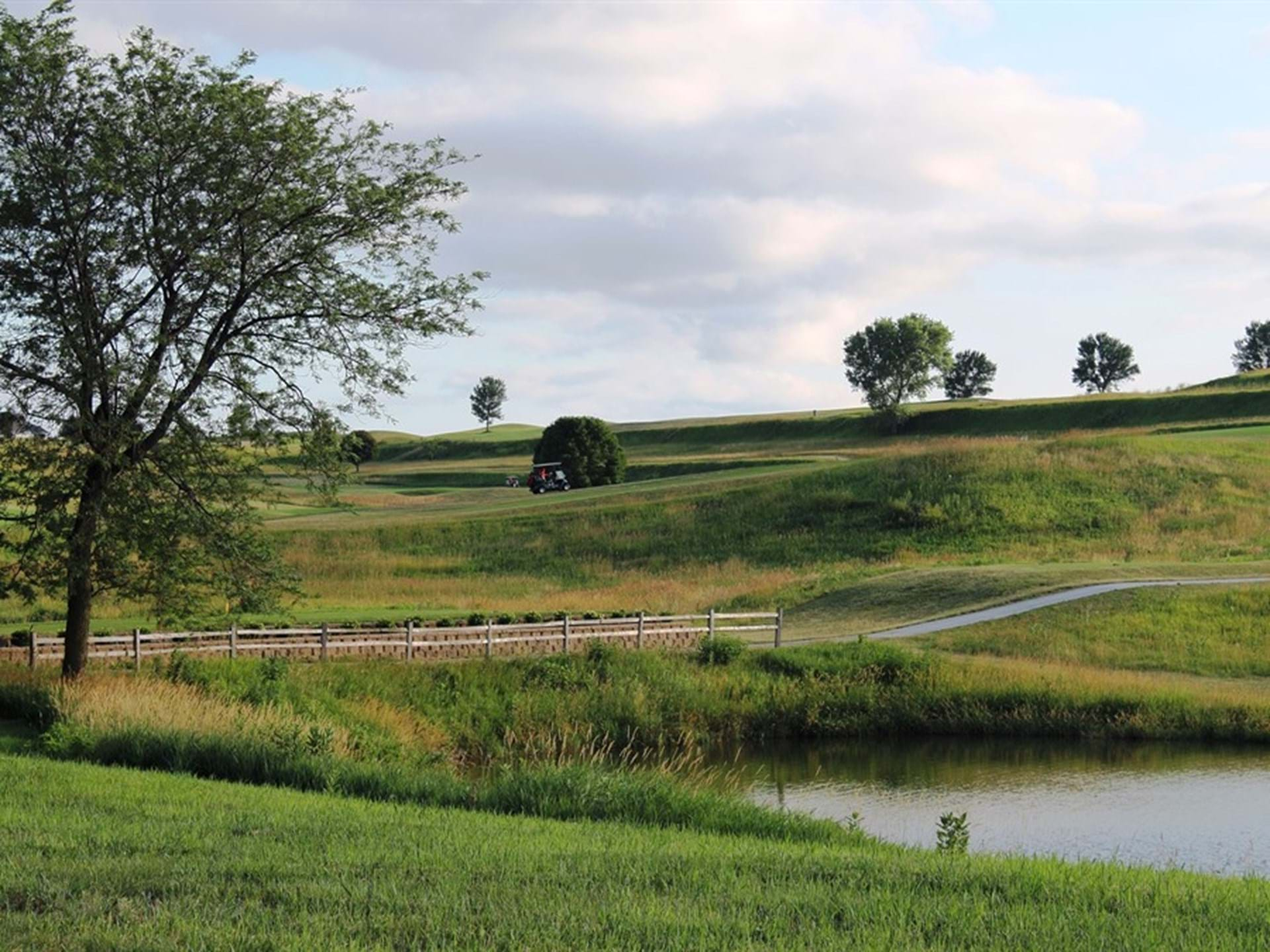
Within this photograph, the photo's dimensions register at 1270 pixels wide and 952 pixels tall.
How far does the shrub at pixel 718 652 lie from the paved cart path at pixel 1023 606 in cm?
374

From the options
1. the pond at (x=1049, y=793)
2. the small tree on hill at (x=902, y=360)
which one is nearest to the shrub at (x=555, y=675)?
the pond at (x=1049, y=793)

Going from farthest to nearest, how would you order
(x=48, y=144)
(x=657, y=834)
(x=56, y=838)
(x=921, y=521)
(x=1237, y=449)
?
(x=1237, y=449) < (x=921, y=521) < (x=48, y=144) < (x=657, y=834) < (x=56, y=838)

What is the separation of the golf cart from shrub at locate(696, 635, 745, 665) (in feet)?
180

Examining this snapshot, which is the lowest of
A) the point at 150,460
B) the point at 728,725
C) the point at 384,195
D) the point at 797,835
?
the point at 728,725

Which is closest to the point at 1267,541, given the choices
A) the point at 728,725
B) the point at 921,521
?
the point at 921,521

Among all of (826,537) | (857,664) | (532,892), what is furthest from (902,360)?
(532,892)

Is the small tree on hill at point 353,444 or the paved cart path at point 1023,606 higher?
the small tree on hill at point 353,444

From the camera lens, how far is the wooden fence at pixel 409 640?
90.3 ft

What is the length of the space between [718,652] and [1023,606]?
473 inches

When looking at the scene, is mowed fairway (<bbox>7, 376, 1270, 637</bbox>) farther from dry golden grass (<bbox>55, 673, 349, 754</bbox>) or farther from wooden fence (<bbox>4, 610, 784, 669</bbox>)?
dry golden grass (<bbox>55, 673, 349, 754</bbox>)

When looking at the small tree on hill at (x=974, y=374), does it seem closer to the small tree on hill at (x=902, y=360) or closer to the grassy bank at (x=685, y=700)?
the small tree on hill at (x=902, y=360)

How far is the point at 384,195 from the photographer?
881 inches

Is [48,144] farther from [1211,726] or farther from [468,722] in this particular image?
[1211,726]

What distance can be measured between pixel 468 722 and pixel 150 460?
367 inches
